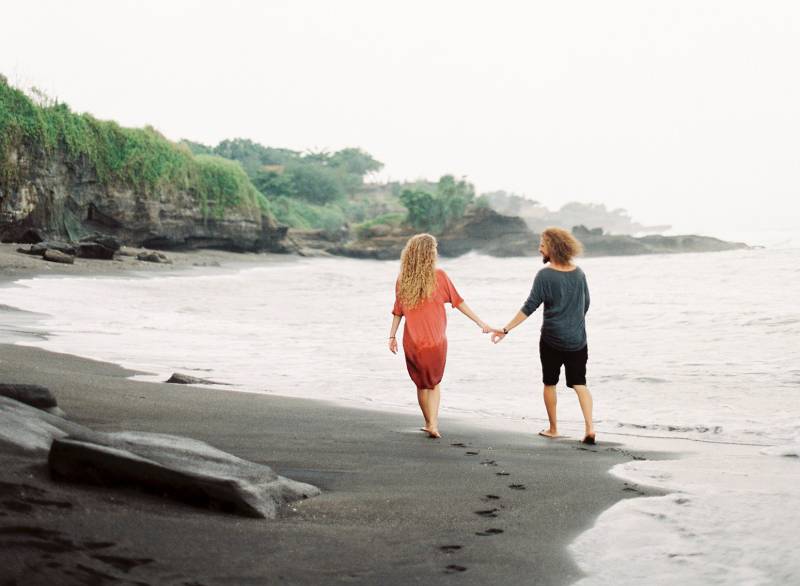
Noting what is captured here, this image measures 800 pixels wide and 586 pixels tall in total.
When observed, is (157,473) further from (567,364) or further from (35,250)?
(35,250)

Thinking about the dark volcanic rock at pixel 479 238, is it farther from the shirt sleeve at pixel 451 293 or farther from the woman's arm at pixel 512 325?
the shirt sleeve at pixel 451 293

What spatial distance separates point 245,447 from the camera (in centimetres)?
497

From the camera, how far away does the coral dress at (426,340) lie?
6398 millimetres

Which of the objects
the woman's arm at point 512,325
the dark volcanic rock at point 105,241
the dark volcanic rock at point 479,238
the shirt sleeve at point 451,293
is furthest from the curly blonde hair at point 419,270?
the dark volcanic rock at point 479,238

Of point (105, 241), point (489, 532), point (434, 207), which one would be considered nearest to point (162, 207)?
point (105, 241)

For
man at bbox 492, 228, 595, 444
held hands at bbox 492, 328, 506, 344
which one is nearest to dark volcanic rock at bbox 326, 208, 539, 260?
held hands at bbox 492, 328, 506, 344

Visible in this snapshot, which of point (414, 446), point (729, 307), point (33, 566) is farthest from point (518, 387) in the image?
point (729, 307)

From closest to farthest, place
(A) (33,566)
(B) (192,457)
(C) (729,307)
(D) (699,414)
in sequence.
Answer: (A) (33,566)
(B) (192,457)
(D) (699,414)
(C) (729,307)

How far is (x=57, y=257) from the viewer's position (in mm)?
21734

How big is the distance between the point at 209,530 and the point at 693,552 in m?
1.89

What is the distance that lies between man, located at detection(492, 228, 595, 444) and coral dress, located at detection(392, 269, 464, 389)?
0.60m

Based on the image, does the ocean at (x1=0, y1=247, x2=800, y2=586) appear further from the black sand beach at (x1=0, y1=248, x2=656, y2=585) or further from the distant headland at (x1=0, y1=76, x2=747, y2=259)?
the distant headland at (x1=0, y1=76, x2=747, y2=259)

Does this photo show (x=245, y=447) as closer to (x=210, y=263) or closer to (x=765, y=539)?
(x=765, y=539)

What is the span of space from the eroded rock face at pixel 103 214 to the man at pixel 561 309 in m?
21.0
